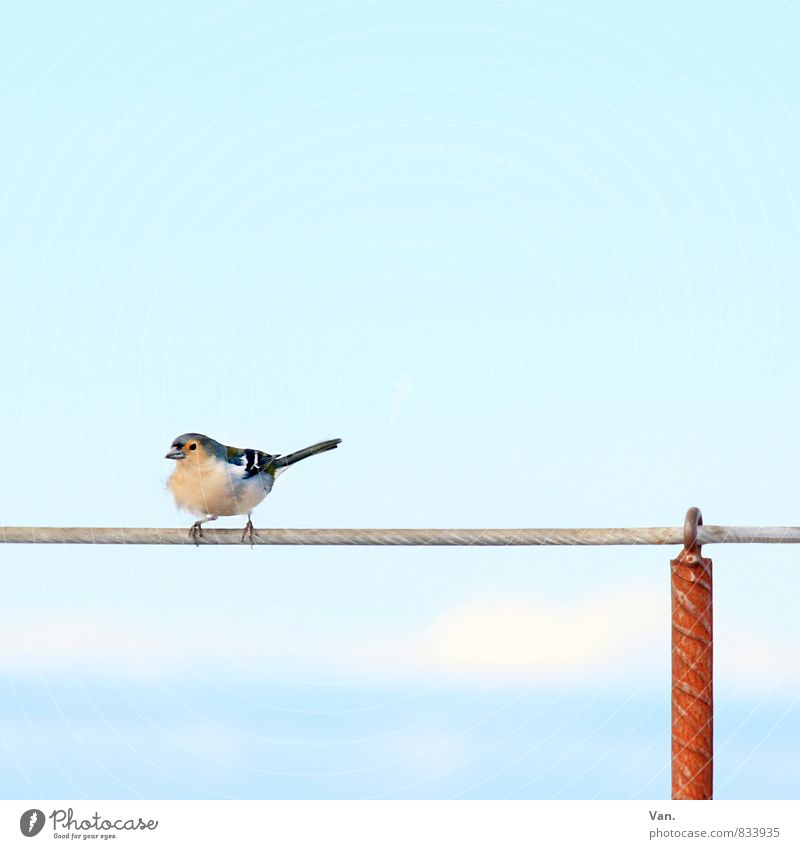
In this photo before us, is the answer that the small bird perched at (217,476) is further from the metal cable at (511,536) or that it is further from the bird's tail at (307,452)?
the metal cable at (511,536)

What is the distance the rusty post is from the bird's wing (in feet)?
13.1

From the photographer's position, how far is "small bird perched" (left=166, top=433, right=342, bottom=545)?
8.34 m

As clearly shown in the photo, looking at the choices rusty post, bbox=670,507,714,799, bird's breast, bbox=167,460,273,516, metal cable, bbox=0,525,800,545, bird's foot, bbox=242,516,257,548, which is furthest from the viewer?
bird's breast, bbox=167,460,273,516

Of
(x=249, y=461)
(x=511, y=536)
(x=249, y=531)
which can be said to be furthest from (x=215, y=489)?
(x=511, y=536)

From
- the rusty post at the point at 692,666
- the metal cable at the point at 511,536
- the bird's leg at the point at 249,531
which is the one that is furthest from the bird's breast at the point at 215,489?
the rusty post at the point at 692,666

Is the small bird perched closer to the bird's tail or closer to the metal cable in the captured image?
the bird's tail

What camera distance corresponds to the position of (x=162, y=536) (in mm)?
6562

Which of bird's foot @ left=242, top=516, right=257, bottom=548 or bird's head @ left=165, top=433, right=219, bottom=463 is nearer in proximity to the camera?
bird's foot @ left=242, top=516, right=257, bottom=548

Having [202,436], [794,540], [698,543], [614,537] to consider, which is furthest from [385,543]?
[202,436]

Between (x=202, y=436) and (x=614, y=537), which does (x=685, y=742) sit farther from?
(x=202, y=436)

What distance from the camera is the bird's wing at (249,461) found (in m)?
8.58

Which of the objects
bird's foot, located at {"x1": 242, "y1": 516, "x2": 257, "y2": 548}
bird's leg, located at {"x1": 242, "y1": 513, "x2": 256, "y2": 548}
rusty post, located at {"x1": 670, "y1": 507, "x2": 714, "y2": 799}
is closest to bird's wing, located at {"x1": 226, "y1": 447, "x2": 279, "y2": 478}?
bird's leg, located at {"x1": 242, "y1": 513, "x2": 256, "y2": 548}

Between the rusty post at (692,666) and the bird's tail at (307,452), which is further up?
the bird's tail at (307,452)

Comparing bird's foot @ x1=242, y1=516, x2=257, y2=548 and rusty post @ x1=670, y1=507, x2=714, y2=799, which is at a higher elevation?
bird's foot @ x1=242, y1=516, x2=257, y2=548
